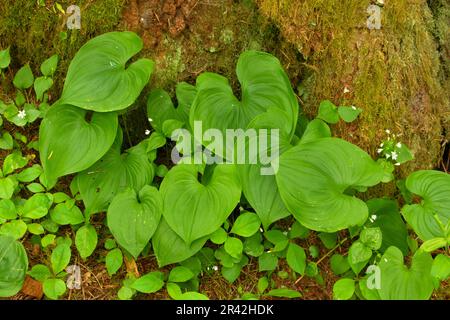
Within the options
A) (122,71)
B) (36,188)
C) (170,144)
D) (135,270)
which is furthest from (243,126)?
(36,188)

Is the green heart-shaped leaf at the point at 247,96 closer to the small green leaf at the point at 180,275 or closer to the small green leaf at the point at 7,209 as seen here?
the small green leaf at the point at 180,275

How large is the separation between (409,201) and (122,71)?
214 centimetres

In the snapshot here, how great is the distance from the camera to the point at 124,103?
3572 millimetres

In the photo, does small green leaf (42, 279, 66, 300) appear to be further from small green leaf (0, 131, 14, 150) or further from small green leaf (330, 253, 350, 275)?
small green leaf (330, 253, 350, 275)

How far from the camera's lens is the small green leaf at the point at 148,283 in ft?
11.2

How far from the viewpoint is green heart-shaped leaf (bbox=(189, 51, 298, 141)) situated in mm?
3637

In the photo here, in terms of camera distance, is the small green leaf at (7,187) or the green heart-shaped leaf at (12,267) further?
the small green leaf at (7,187)

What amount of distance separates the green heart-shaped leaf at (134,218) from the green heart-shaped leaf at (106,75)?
599 millimetres

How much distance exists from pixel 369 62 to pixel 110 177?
1.94 m

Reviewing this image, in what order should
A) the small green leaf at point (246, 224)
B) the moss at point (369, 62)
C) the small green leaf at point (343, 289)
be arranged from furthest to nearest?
the moss at point (369, 62) → the small green leaf at point (246, 224) → the small green leaf at point (343, 289)

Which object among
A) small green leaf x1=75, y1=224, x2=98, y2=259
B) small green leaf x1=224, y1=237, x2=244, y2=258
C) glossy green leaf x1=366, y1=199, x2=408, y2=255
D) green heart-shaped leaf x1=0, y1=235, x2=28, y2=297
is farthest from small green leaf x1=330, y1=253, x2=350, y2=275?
green heart-shaped leaf x1=0, y1=235, x2=28, y2=297

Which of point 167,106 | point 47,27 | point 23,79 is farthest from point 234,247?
point 47,27

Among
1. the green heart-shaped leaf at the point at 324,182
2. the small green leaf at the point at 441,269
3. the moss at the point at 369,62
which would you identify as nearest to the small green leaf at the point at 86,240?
the green heart-shaped leaf at the point at 324,182

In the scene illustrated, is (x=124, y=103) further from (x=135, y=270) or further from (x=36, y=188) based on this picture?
(x=135, y=270)
